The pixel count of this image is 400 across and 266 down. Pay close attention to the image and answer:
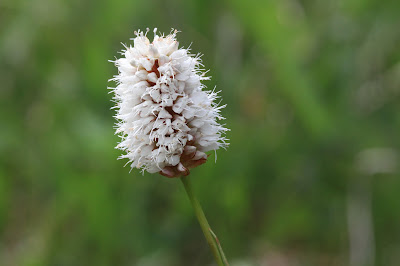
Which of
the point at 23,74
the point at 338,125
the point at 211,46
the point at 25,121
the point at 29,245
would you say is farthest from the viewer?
Answer: the point at 23,74

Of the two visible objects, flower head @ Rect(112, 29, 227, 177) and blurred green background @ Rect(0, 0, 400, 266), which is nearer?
flower head @ Rect(112, 29, 227, 177)

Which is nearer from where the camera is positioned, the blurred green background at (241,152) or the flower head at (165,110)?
the flower head at (165,110)

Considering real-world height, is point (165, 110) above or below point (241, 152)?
below

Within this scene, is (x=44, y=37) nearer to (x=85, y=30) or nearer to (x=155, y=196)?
(x=85, y=30)

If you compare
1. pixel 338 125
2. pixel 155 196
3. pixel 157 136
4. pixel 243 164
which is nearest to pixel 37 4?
pixel 155 196
